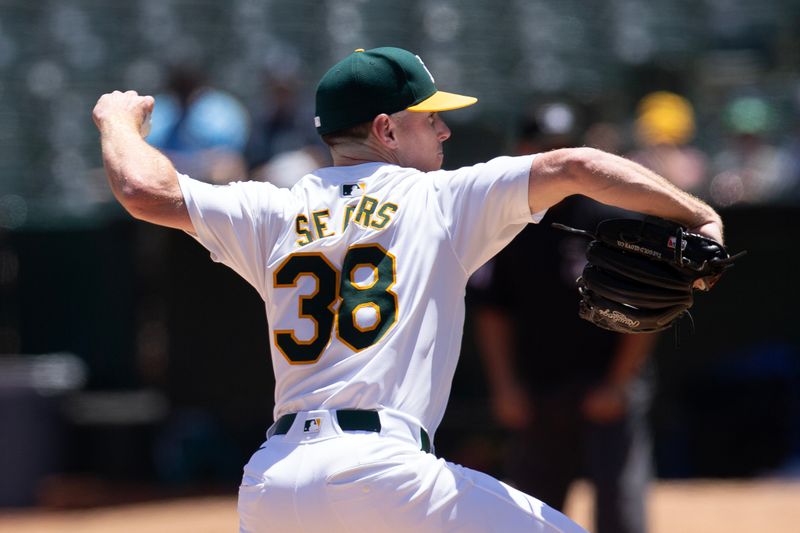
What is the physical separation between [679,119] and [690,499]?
8.83 feet

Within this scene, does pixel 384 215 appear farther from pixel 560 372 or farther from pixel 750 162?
pixel 750 162

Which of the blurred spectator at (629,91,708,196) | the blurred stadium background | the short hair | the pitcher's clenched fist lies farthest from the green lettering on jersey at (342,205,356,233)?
the blurred spectator at (629,91,708,196)

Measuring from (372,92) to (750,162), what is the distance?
6.73 m

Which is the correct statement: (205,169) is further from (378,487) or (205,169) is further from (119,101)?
(378,487)

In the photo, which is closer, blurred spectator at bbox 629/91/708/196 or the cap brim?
the cap brim

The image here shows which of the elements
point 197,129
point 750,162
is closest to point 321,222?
point 197,129

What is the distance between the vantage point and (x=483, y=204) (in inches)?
126

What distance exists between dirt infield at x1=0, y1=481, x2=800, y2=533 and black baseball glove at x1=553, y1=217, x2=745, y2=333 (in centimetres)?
425

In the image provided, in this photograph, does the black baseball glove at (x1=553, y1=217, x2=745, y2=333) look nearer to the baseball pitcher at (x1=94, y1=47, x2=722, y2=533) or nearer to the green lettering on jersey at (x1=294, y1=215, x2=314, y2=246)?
the baseball pitcher at (x1=94, y1=47, x2=722, y2=533)

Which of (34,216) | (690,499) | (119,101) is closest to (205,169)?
(34,216)

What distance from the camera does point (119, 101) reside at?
358cm

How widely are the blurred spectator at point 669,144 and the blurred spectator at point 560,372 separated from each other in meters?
2.95

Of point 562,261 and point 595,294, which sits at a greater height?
point 595,294

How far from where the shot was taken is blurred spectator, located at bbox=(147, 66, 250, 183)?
30.1 feet
